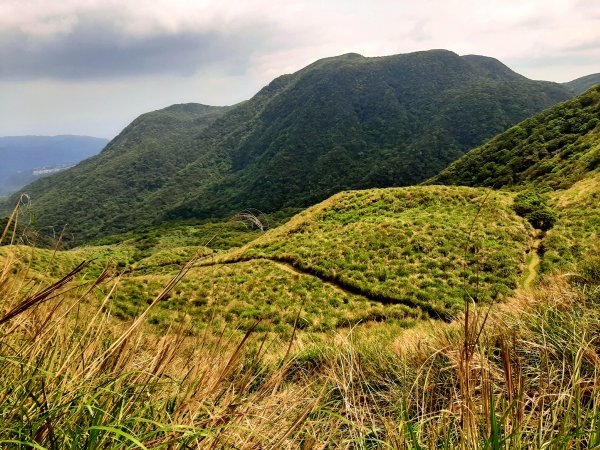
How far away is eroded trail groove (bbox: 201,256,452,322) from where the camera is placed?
51.6ft

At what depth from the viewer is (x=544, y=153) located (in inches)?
1841

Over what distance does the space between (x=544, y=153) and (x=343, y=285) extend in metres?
43.4

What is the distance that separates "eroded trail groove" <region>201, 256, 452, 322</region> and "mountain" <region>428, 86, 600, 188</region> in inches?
967

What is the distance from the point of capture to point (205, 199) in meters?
197

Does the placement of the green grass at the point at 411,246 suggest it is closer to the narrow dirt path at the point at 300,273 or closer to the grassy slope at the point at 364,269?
the grassy slope at the point at 364,269

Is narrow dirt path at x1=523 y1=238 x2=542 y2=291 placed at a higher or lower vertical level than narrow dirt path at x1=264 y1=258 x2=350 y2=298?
higher

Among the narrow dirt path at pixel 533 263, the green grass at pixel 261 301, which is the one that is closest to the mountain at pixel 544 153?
the narrow dirt path at pixel 533 263

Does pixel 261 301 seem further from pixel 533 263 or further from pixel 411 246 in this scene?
pixel 533 263

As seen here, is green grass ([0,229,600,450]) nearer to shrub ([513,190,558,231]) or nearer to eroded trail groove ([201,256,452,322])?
eroded trail groove ([201,256,452,322])

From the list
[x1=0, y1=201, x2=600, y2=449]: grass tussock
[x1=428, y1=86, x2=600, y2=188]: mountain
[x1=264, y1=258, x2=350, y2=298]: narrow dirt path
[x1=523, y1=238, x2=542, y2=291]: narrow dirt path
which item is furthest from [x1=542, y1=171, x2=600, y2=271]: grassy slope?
[x1=0, y1=201, x2=600, y2=449]: grass tussock

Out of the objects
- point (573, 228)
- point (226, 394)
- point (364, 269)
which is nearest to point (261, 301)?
point (364, 269)

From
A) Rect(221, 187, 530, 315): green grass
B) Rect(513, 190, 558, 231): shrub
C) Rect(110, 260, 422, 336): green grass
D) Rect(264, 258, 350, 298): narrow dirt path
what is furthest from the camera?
Rect(513, 190, 558, 231): shrub

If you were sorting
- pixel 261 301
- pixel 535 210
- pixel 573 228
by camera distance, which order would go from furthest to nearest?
pixel 535 210 → pixel 573 228 → pixel 261 301

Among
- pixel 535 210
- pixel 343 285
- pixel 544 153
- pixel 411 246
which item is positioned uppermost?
pixel 544 153
